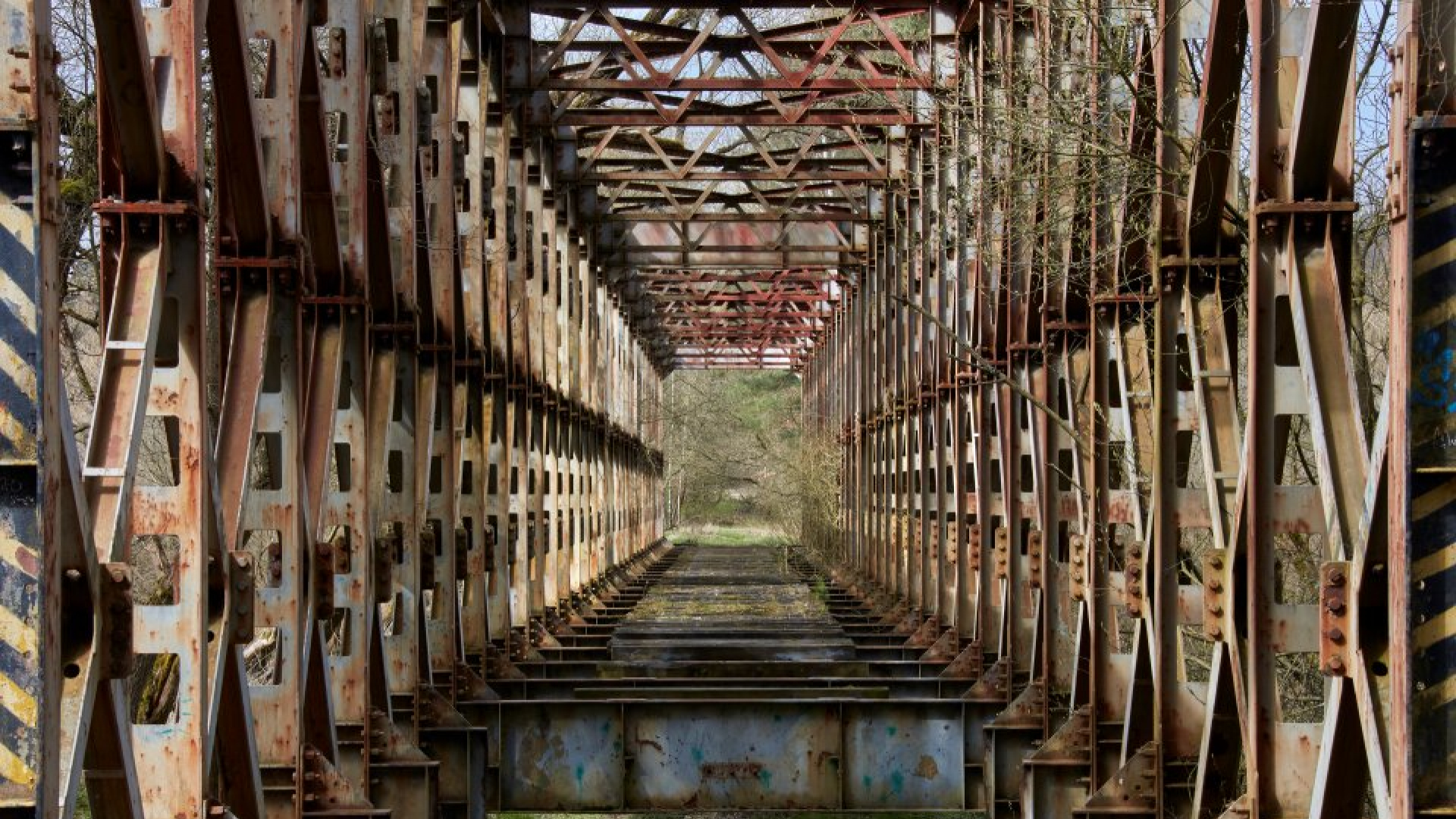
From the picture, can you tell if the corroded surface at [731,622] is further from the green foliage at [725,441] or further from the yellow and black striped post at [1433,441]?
the green foliage at [725,441]

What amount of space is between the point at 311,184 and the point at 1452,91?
553 cm

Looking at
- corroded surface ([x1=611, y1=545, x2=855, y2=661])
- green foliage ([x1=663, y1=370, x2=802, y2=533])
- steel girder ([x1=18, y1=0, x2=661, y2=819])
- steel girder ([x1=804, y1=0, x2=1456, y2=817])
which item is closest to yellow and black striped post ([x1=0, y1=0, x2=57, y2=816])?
steel girder ([x1=18, y1=0, x2=661, y2=819])

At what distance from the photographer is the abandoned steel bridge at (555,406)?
467 cm

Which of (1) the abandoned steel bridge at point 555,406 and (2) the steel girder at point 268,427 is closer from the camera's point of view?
(2) the steel girder at point 268,427

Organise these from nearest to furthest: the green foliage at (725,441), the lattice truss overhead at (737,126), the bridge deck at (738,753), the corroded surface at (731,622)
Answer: the bridge deck at (738,753)
the corroded surface at (731,622)
the lattice truss overhead at (737,126)
the green foliage at (725,441)

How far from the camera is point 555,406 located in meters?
21.6

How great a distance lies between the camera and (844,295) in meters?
34.4

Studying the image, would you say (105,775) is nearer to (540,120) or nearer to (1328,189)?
(1328,189)

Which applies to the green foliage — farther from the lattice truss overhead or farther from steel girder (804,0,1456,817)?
steel girder (804,0,1456,817)

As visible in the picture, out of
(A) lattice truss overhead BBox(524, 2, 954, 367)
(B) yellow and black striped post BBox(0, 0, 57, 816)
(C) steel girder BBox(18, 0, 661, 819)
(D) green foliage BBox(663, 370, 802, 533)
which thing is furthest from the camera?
(D) green foliage BBox(663, 370, 802, 533)

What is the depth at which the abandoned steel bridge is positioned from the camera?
4672mm

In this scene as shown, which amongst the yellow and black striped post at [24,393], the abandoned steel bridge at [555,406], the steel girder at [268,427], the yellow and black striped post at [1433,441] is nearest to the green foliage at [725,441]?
the abandoned steel bridge at [555,406]

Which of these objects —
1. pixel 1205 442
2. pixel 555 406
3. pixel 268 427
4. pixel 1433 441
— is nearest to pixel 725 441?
pixel 555 406

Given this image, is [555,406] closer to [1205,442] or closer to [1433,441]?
[1205,442]
